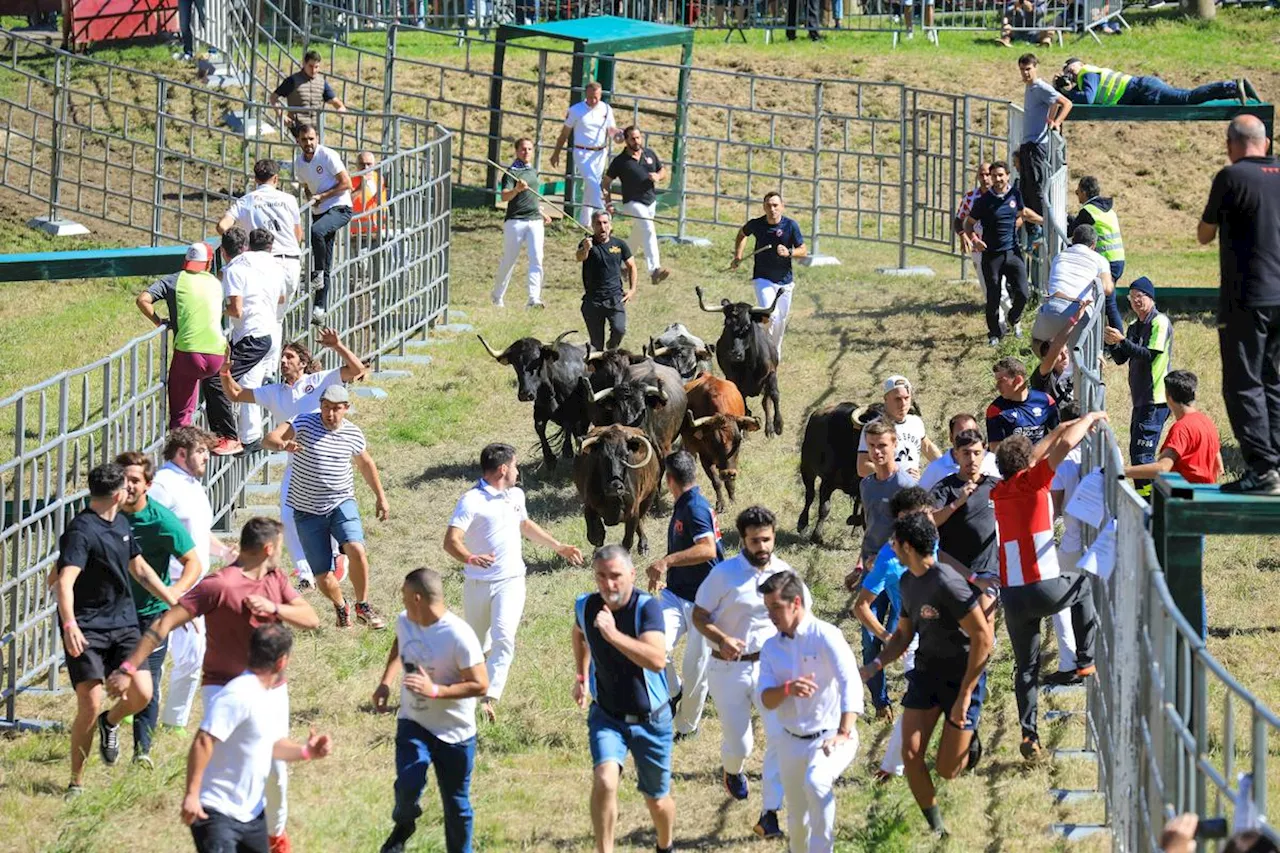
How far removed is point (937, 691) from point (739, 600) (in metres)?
1.11

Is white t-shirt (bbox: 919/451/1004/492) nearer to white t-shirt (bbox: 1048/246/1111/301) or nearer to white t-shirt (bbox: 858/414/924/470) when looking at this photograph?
white t-shirt (bbox: 858/414/924/470)

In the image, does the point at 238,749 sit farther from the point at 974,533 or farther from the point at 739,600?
the point at 974,533

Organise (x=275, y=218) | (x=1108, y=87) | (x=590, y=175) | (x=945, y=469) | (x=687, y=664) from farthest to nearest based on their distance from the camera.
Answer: (x=590, y=175) → (x=1108, y=87) → (x=275, y=218) → (x=945, y=469) → (x=687, y=664)

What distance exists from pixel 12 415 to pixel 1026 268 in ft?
34.2

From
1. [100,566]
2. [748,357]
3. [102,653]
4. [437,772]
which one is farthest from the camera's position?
[748,357]

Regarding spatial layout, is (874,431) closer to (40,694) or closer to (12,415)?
(40,694)

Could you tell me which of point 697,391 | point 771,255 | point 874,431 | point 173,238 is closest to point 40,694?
point 874,431

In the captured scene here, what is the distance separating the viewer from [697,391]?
16.7m

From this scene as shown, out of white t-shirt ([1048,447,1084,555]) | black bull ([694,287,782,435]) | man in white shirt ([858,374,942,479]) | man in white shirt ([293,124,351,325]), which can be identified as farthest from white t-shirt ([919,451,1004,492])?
man in white shirt ([293,124,351,325])

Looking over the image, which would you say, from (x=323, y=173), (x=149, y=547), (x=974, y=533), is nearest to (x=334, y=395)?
(x=149, y=547)

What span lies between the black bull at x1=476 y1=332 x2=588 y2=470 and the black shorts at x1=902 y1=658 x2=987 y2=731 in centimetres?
752

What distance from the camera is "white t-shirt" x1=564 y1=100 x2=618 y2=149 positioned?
81.0ft

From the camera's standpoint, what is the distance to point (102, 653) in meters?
10.3

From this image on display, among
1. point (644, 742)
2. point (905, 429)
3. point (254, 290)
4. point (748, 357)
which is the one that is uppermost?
point (254, 290)
